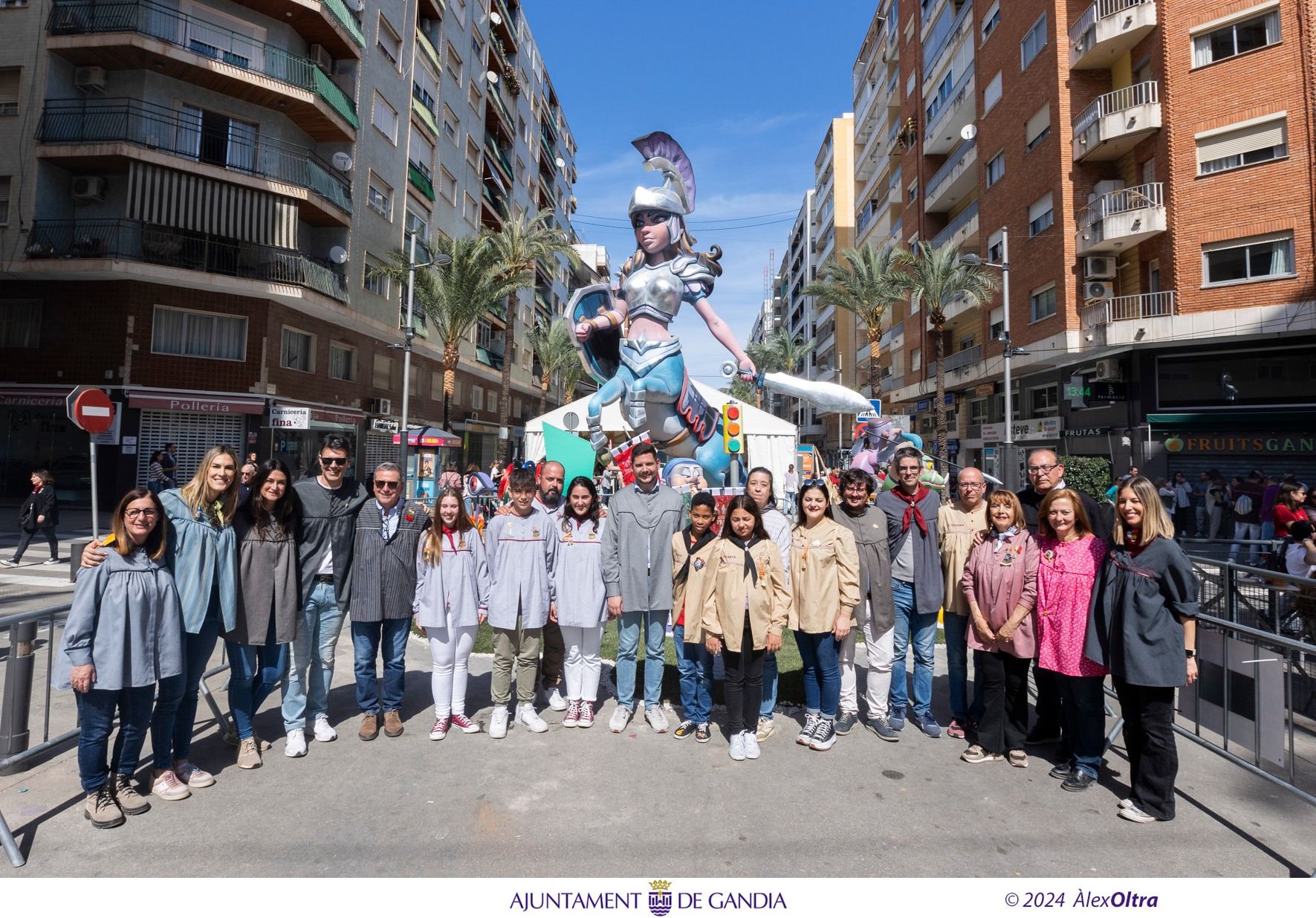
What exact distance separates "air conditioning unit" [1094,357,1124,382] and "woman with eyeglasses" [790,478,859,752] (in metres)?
19.5

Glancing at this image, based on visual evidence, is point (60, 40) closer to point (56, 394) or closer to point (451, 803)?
point (56, 394)

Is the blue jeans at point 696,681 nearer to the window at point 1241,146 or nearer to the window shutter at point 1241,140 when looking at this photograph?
the window at point 1241,146

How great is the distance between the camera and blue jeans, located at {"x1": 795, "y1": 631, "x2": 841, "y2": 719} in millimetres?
4434

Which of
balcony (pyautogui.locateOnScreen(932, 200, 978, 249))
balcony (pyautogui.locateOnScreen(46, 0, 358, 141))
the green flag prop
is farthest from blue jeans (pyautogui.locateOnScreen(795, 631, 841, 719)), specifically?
balcony (pyautogui.locateOnScreen(932, 200, 978, 249))

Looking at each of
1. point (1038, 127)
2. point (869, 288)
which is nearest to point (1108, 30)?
point (1038, 127)

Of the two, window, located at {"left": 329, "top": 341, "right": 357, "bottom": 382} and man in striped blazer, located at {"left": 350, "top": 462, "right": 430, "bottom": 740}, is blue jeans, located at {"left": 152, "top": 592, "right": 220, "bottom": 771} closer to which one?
man in striped blazer, located at {"left": 350, "top": 462, "right": 430, "bottom": 740}

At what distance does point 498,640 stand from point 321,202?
65.1ft

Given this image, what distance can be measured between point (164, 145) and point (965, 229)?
91.1 feet

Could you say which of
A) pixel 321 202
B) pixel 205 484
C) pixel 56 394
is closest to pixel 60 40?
pixel 321 202

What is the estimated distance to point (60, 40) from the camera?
16953 millimetres

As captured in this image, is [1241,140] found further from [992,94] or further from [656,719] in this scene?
[656,719]

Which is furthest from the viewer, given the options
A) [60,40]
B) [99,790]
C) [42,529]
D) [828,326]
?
[828,326]

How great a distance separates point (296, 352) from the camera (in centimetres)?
2073

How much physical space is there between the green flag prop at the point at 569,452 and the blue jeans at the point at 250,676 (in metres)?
6.64
